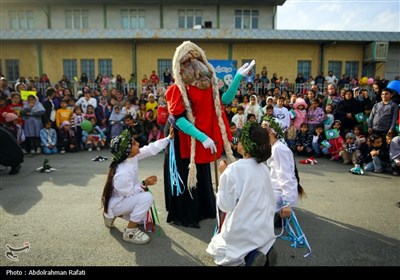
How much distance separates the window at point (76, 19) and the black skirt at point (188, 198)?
1871 centimetres

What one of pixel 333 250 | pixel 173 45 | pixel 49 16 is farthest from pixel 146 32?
pixel 333 250

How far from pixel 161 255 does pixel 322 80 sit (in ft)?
46.2

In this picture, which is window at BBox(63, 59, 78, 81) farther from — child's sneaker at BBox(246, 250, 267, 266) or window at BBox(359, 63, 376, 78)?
child's sneaker at BBox(246, 250, 267, 266)

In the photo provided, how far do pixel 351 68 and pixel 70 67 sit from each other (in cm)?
1624

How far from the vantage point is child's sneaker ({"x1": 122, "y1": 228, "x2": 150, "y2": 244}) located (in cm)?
329

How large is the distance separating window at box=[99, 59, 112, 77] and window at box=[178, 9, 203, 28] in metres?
5.18

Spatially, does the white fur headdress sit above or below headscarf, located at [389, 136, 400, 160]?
above

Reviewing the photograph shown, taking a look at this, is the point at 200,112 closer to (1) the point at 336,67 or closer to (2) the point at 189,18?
(1) the point at 336,67

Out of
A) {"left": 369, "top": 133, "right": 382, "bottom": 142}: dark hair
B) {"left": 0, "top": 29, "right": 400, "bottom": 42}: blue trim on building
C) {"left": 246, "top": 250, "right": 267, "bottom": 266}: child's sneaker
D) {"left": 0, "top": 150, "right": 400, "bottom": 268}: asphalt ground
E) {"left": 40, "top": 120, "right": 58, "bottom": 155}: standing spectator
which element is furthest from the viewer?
{"left": 0, "top": 29, "right": 400, "bottom": 42}: blue trim on building

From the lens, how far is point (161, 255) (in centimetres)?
307

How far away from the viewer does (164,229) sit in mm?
3660

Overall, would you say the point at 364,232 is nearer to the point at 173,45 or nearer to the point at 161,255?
the point at 161,255

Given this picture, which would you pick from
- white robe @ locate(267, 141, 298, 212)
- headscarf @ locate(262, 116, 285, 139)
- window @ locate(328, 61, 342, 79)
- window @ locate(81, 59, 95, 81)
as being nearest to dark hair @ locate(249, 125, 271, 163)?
white robe @ locate(267, 141, 298, 212)

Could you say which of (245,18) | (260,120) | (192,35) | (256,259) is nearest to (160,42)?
(192,35)
